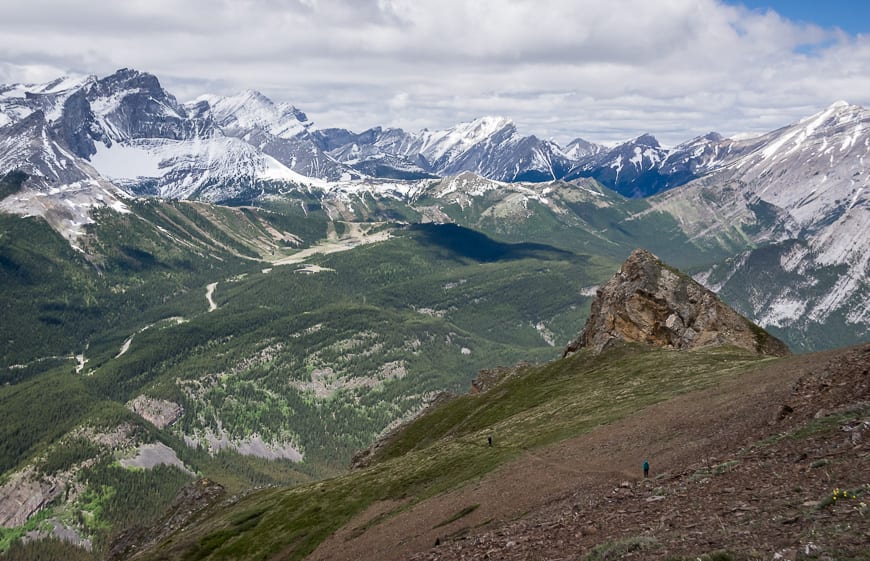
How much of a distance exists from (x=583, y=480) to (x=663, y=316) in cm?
9209

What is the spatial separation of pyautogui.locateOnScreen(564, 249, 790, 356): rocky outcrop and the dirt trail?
1895 inches

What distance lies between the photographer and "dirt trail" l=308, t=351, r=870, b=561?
143 ft

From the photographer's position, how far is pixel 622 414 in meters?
79.9

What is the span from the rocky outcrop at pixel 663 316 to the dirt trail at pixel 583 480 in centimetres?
4812

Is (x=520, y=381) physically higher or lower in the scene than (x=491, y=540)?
lower

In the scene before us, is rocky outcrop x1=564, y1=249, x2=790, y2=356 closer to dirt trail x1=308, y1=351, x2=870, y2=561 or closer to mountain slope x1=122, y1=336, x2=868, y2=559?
mountain slope x1=122, y1=336, x2=868, y2=559

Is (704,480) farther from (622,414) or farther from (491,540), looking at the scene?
(622,414)

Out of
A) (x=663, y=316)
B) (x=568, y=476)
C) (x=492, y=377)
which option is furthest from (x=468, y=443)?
(x=492, y=377)

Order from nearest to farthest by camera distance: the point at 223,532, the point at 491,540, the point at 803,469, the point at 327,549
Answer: the point at 803,469 → the point at 491,540 → the point at 327,549 → the point at 223,532

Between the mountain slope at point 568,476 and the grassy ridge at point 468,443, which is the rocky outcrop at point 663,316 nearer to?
the grassy ridge at point 468,443

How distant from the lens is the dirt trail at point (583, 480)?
4372 centimetres

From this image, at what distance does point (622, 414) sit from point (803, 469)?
140 ft

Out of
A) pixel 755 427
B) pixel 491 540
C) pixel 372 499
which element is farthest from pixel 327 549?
pixel 755 427

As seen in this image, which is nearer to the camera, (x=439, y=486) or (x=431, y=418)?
(x=439, y=486)
